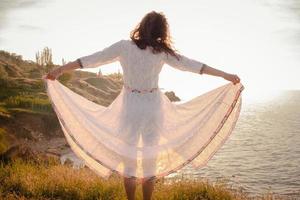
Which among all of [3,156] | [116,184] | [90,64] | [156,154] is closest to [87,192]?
[116,184]

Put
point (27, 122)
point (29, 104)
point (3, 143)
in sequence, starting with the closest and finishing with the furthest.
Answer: point (3, 143)
point (27, 122)
point (29, 104)

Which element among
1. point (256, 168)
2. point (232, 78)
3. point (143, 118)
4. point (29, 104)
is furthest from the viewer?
point (29, 104)

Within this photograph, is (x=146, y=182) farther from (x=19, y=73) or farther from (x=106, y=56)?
(x=19, y=73)

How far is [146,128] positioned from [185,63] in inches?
42.0

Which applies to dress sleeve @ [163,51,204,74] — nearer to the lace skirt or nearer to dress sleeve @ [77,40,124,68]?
the lace skirt

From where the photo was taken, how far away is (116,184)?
7.84 m

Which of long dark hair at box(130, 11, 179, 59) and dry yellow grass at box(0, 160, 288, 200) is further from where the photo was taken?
dry yellow grass at box(0, 160, 288, 200)

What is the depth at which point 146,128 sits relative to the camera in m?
6.02

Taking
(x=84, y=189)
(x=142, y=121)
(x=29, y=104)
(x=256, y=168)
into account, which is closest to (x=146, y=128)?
(x=142, y=121)

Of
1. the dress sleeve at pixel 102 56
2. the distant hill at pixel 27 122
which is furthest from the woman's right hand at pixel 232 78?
the distant hill at pixel 27 122

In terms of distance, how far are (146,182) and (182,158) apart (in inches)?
24.5

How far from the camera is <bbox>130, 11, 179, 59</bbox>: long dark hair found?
5.88 metres

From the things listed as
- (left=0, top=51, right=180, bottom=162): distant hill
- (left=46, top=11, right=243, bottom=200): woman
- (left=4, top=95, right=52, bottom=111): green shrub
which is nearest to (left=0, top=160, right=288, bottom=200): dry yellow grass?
(left=46, top=11, right=243, bottom=200): woman

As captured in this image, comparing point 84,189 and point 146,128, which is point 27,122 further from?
point 146,128
